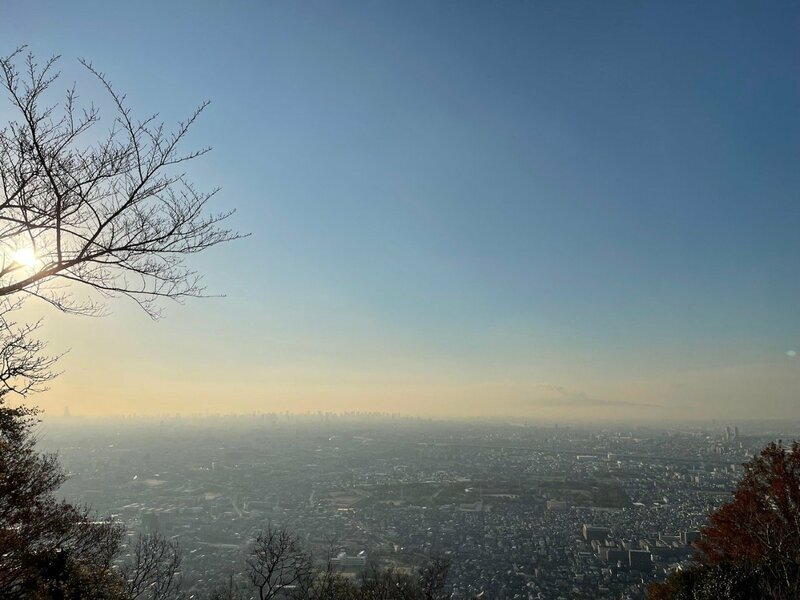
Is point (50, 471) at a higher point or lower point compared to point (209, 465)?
higher

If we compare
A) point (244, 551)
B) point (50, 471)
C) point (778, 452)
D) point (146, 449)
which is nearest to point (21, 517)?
point (50, 471)

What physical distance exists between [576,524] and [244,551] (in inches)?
651

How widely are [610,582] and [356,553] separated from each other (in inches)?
360

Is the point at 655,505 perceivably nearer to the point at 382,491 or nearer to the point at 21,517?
the point at 382,491

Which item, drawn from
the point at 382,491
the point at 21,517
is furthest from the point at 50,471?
the point at 382,491

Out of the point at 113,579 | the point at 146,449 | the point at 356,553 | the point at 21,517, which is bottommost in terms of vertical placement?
the point at 146,449

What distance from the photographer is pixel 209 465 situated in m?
41.2

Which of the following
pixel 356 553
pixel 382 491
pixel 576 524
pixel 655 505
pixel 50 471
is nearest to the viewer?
pixel 50 471

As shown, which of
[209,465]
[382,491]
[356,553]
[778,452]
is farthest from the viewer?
[209,465]

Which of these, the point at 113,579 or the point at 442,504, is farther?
the point at 442,504

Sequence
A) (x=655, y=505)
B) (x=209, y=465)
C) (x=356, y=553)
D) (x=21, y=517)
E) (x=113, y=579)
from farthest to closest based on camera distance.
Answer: (x=209, y=465) → (x=655, y=505) → (x=356, y=553) → (x=113, y=579) → (x=21, y=517)

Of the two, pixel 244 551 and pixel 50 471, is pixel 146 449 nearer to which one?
pixel 244 551

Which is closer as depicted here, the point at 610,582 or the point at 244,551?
the point at 610,582

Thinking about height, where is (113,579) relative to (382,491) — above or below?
above
